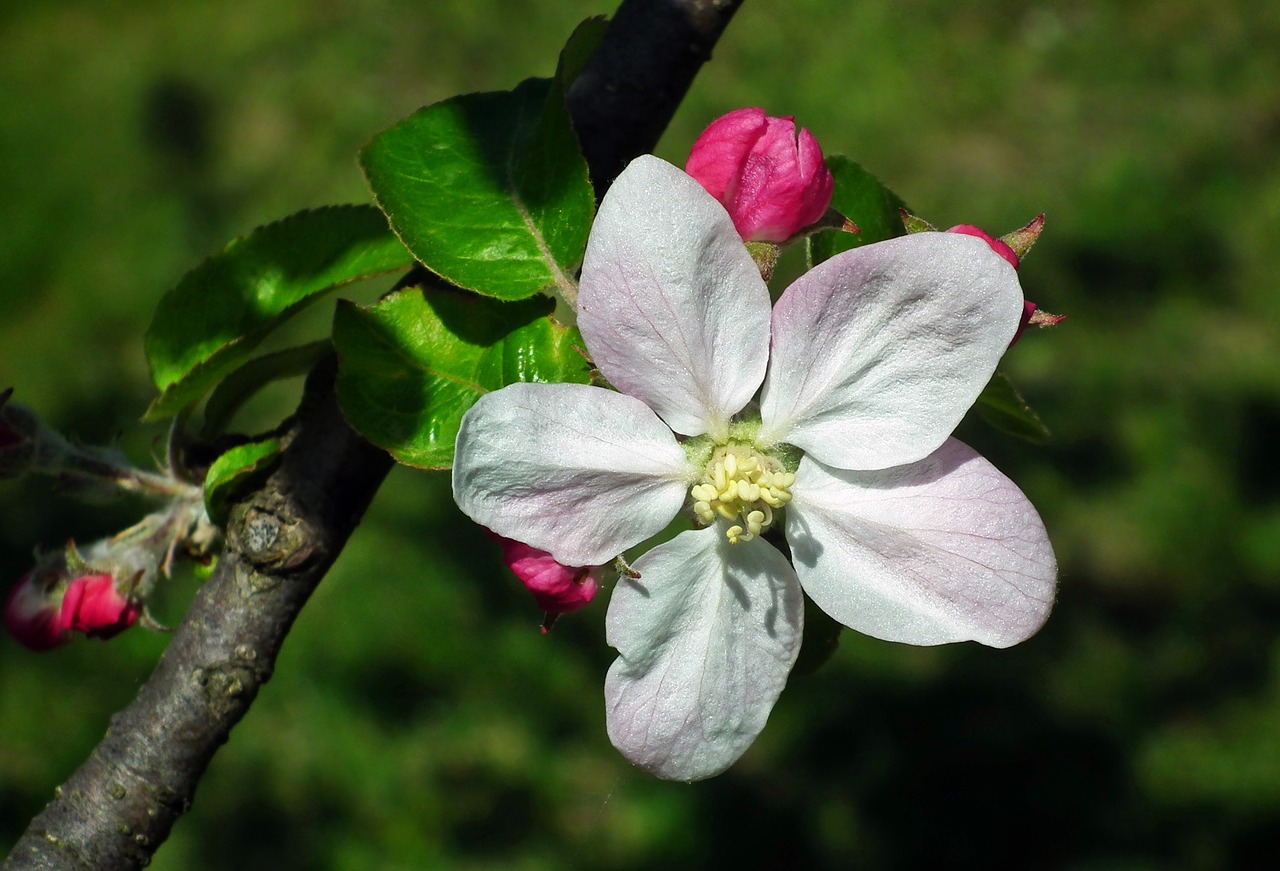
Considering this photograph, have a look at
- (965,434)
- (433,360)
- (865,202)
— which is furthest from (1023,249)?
(965,434)

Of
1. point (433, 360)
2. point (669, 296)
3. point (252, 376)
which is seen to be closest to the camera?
point (669, 296)

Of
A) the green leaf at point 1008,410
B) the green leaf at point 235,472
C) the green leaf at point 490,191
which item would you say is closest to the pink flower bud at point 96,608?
the green leaf at point 235,472

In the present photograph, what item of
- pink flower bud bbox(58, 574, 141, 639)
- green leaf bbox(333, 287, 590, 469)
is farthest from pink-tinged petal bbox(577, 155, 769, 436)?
pink flower bud bbox(58, 574, 141, 639)

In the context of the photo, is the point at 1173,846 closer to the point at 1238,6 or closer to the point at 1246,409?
the point at 1246,409

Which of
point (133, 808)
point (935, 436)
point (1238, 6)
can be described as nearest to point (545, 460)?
point (935, 436)

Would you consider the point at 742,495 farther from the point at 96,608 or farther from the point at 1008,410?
the point at 96,608

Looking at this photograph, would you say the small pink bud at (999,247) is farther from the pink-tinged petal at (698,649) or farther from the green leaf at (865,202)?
the pink-tinged petal at (698,649)
